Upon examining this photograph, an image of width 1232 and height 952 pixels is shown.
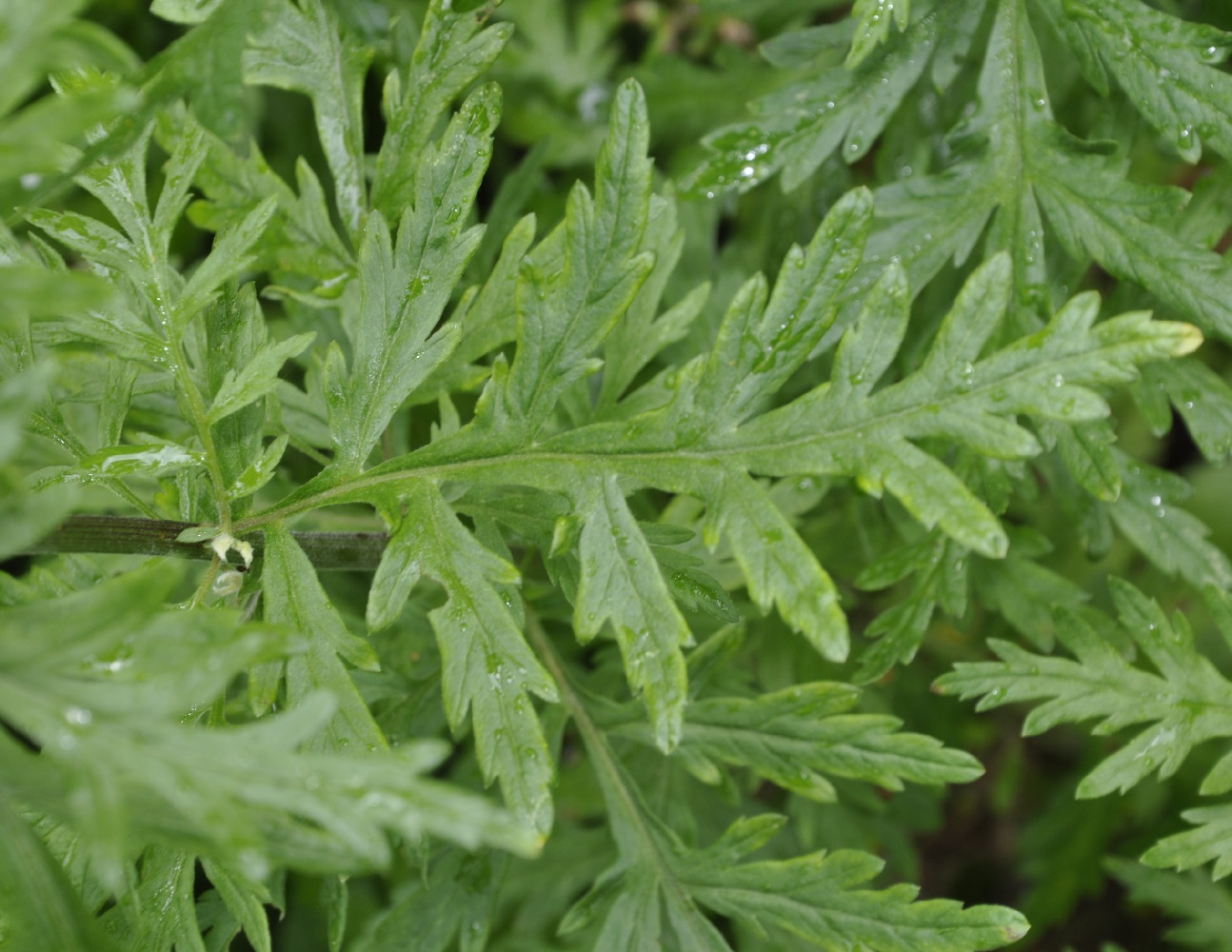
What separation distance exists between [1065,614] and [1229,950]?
1.26 metres

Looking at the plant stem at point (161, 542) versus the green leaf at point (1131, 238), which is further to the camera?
the green leaf at point (1131, 238)

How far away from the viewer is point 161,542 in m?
1.39

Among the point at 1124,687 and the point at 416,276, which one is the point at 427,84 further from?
the point at 1124,687

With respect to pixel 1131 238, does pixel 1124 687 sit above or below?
below

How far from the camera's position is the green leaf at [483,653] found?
1.27m

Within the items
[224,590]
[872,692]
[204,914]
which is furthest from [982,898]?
[224,590]

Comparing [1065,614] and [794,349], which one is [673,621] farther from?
[1065,614]

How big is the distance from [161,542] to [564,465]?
1.84 feet

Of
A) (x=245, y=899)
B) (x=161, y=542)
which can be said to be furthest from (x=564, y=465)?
(x=245, y=899)

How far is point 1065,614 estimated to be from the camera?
1.68m

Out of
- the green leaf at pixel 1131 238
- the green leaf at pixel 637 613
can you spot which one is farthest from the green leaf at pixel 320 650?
the green leaf at pixel 1131 238

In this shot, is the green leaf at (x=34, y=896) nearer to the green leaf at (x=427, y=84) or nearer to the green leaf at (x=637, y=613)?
the green leaf at (x=637, y=613)

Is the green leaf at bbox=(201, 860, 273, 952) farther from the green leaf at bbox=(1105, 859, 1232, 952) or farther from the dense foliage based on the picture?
the green leaf at bbox=(1105, 859, 1232, 952)

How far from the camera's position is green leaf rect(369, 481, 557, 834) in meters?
1.27
